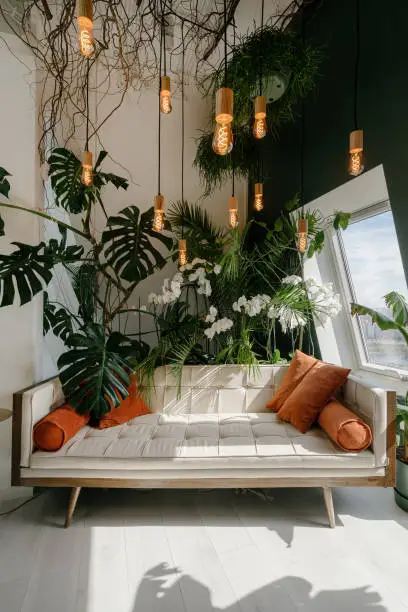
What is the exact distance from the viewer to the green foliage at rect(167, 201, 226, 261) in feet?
12.8

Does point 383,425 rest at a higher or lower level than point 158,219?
lower

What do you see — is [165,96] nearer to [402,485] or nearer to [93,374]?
[93,374]

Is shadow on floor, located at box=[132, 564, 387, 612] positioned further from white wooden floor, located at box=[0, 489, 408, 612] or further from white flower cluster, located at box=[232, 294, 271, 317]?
white flower cluster, located at box=[232, 294, 271, 317]

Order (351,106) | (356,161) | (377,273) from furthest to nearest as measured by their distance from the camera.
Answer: (377,273) → (351,106) → (356,161)

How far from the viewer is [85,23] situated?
1.33 metres

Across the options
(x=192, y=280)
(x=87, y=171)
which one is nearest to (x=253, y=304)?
(x=192, y=280)

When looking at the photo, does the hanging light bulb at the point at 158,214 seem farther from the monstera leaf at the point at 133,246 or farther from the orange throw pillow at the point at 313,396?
the orange throw pillow at the point at 313,396

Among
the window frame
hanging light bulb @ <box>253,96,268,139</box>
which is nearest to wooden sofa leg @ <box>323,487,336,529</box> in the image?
the window frame

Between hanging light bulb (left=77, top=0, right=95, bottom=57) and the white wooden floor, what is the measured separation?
209 centimetres

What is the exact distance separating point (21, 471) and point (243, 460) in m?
1.25

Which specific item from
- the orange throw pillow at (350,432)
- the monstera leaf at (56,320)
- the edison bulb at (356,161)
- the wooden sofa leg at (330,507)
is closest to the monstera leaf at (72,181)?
the monstera leaf at (56,320)

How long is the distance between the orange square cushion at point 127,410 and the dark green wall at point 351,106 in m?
2.00

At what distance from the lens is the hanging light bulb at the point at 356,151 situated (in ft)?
6.85

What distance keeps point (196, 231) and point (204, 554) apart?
3000mm
